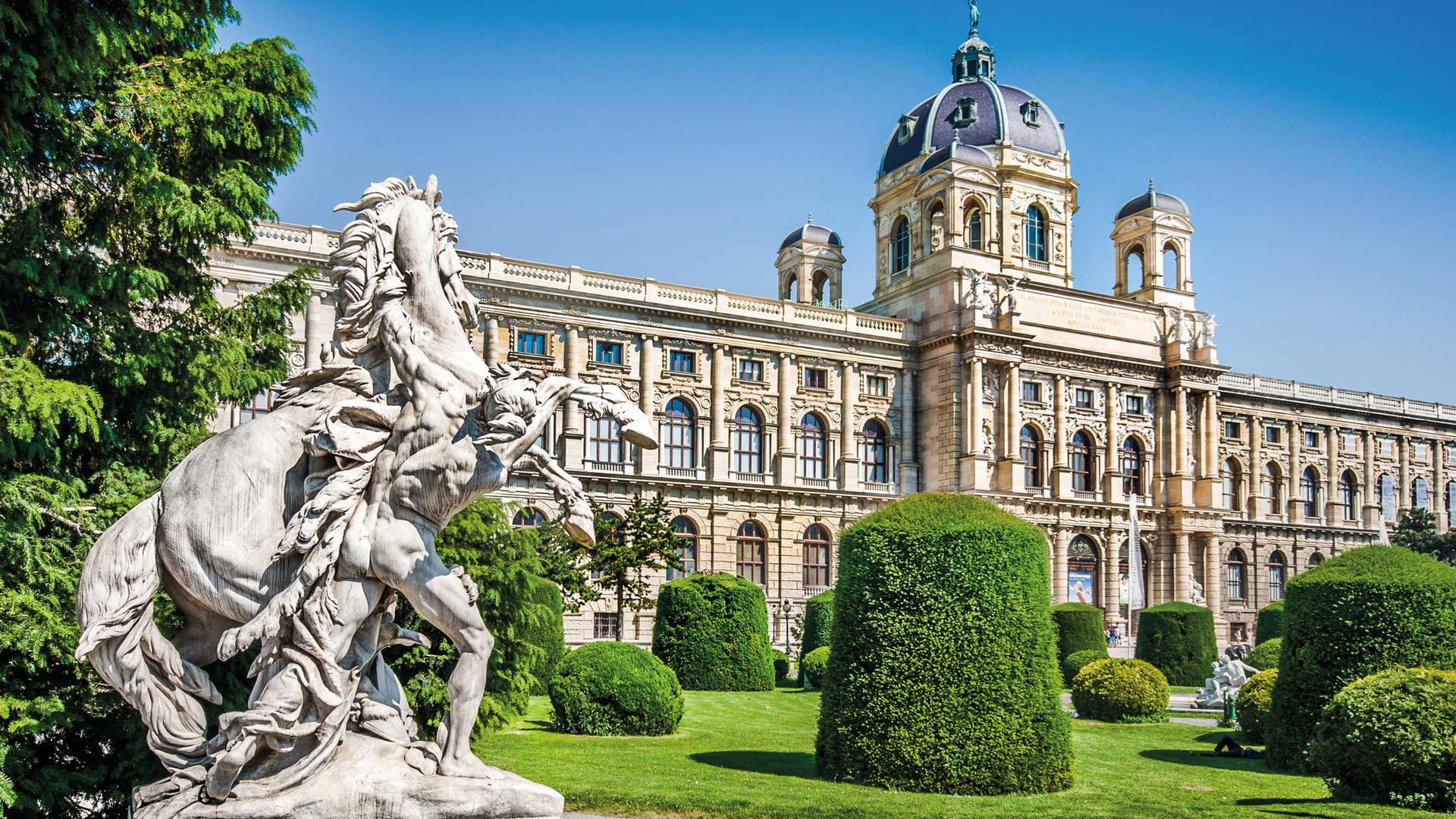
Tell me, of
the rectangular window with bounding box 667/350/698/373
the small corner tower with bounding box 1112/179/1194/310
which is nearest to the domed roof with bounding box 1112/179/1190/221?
the small corner tower with bounding box 1112/179/1194/310

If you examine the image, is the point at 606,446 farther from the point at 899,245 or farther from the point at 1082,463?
the point at 1082,463

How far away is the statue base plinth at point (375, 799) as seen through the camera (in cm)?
511

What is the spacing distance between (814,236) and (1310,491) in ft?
95.9

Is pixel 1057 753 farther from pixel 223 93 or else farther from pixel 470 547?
pixel 223 93

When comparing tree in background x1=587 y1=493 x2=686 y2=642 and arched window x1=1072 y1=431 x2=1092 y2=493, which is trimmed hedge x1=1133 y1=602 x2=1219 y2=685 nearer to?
tree in background x1=587 y1=493 x2=686 y2=642

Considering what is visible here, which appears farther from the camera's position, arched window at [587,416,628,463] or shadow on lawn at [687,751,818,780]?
arched window at [587,416,628,463]

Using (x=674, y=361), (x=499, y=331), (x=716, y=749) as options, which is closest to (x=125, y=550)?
(x=716, y=749)

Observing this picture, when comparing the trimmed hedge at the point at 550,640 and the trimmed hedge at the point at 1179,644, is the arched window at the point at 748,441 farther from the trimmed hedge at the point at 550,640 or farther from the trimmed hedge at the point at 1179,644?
the trimmed hedge at the point at 550,640

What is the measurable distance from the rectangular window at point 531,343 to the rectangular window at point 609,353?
2.15 m

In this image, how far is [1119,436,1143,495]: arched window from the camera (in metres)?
52.2

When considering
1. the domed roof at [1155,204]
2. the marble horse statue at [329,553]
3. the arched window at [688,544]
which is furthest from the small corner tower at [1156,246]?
the marble horse statue at [329,553]

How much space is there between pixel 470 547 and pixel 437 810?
27.6 ft

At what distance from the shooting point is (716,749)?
16.0m

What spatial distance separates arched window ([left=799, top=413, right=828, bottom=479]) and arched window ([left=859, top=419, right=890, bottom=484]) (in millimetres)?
1798
